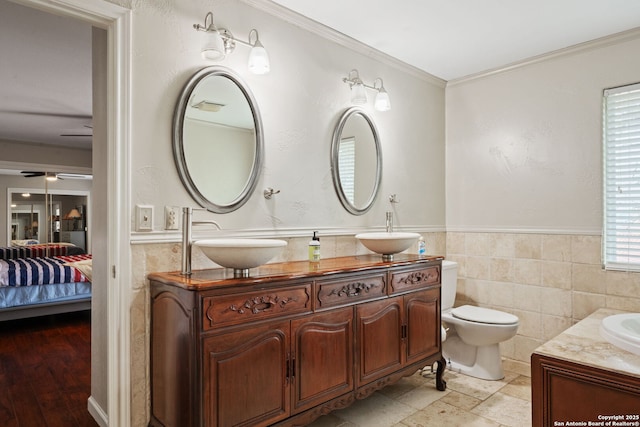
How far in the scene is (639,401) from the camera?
61.5 inches

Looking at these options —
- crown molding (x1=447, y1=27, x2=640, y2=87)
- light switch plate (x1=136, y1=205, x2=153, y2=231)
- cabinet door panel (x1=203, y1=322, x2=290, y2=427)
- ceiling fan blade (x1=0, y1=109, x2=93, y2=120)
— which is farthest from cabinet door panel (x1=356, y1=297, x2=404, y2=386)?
ceiling fan blade (x1=0, y1=109, x2=93, y2=120)

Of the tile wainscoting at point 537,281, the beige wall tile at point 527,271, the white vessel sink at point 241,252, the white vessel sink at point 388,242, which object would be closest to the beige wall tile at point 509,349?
the tile wainscoting at point 537,281

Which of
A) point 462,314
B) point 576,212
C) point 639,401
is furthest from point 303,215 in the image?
point 576,212

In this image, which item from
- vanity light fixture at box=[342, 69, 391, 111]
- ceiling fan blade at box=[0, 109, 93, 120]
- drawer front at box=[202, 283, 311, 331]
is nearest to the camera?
drawer front at box=[202, 283, 311, 331]

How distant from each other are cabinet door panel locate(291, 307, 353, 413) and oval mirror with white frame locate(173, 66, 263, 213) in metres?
0.79

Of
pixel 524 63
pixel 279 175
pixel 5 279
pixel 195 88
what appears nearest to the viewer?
pixel 195 88

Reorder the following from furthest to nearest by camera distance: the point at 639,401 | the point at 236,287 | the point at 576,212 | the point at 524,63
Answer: the point at 524,63
the point at 576,212
the point at 236,287
the point at 639,401

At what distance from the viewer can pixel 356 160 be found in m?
2.96

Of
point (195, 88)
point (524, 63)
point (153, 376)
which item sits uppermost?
point (524, 63)

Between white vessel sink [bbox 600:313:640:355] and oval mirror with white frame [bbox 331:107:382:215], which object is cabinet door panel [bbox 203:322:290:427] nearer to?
oval mirror with white frame [bbox 331:107:382:215]

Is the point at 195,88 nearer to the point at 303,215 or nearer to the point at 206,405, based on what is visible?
the point at 303,215

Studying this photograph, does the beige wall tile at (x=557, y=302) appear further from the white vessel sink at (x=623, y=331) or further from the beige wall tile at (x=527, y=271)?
the white vessel sink at (x=623, y=331)

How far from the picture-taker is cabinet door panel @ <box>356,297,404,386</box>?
222cm

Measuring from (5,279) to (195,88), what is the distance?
362 cm
